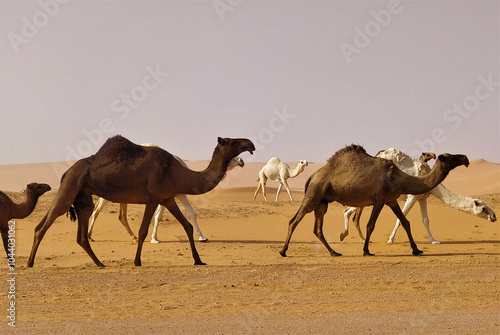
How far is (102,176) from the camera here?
1039cm

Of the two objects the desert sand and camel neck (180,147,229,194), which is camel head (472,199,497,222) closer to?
the desert sand

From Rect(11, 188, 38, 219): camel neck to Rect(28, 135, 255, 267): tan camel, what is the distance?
0.73 metres

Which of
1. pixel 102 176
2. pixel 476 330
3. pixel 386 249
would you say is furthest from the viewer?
pixel 386 249

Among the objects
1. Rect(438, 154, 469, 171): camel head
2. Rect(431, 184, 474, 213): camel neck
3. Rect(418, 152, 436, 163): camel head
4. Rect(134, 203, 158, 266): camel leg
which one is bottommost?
Rect(134, 203, 158, 266): camel leg

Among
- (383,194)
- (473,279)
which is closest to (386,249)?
(383,194)

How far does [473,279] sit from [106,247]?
8259 mm

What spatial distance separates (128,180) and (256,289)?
Answer: 322 cm

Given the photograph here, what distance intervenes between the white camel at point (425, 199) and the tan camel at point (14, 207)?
7051 mm

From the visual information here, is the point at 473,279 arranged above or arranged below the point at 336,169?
below

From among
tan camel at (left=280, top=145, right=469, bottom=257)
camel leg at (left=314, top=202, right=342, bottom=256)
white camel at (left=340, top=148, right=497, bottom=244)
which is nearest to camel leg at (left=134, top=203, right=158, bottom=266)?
tan camel at (left=280, top=145, right=469, bottom=257)

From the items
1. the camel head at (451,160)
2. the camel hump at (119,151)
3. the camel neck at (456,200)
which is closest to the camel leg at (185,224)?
the camel hump at (119,151)

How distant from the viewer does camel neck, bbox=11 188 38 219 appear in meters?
10.9

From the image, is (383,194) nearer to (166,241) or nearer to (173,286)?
(173,286)

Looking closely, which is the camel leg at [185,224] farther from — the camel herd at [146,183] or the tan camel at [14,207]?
the tan camel at [14,207]
